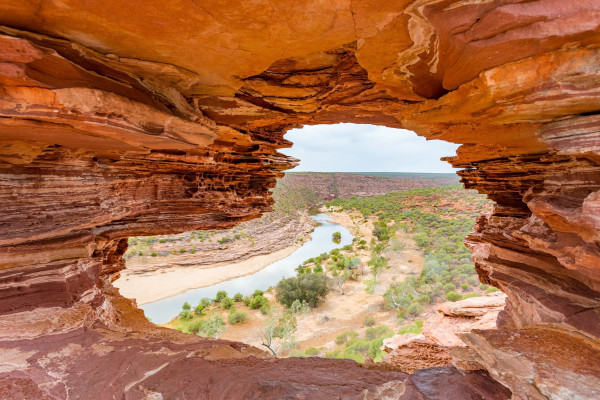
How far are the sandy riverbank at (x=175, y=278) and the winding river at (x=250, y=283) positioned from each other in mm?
516

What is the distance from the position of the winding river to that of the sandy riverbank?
516 millimetres

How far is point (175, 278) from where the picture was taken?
909 inches

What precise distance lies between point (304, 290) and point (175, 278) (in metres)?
11.1

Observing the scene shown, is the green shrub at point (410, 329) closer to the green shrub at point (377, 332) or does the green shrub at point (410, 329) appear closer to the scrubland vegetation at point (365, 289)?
the scrubland vegetation at point (365, 289)

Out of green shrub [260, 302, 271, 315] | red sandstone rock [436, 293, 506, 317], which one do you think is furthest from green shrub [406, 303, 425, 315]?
green shrub [260, 302, 271, 315]

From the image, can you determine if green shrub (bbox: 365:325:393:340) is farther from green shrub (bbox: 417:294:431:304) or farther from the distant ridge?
the distant ridge

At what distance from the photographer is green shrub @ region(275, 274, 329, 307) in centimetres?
1886

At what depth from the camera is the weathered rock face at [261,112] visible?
289cm

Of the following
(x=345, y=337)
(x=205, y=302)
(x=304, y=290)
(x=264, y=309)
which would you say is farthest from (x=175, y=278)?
(x=345, y=337)

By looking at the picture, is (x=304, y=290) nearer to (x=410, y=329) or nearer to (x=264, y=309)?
(x=264, y=309)

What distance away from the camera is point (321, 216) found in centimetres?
5309

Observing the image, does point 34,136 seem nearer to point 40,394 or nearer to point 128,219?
point 40,394

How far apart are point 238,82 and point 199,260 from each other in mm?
23588

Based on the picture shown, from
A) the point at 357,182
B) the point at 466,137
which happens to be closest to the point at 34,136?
the point at 466,137
